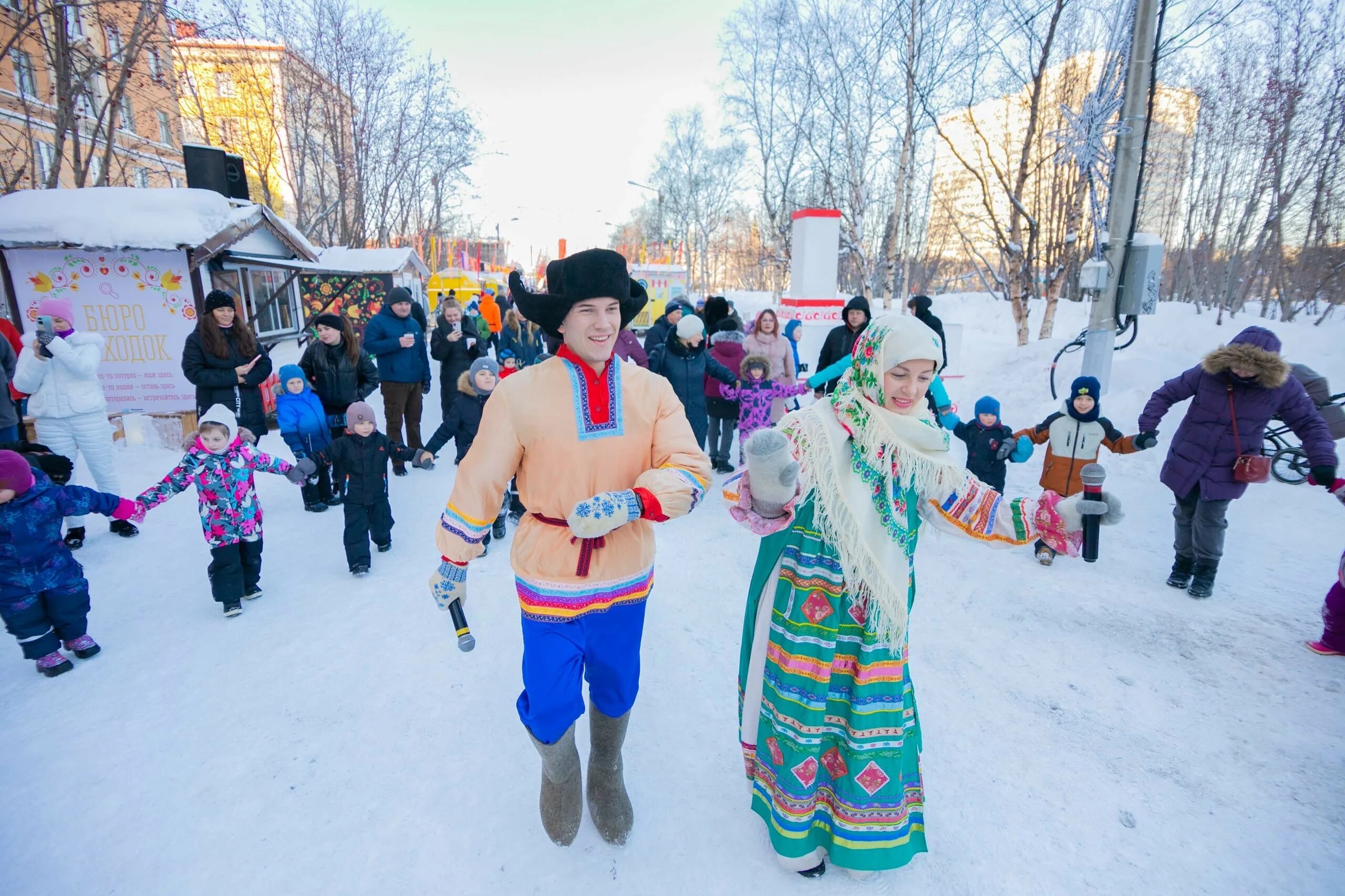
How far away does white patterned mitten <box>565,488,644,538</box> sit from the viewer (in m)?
1.86

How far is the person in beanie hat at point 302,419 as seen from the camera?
5.50 meters

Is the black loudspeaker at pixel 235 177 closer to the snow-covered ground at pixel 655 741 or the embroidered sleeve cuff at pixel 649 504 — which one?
the snow-covered ground at pixel 655 741

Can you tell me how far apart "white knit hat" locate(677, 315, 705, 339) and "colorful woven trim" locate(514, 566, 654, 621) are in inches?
174

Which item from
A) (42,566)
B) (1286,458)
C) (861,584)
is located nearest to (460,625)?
(861,584)

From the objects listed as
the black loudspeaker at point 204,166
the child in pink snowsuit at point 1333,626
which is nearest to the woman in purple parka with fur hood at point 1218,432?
the child in pink snowsuit at point 1333,626

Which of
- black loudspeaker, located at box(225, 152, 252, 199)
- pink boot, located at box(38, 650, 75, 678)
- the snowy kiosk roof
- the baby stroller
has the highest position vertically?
black loudspeaker, located at box(225, 152, 252, 199)

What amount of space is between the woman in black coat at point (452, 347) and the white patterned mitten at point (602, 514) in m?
5.68

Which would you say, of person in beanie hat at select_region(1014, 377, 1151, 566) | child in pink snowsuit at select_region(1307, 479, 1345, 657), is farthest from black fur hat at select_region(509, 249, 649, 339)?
child in pink snowsuit at select_region(1307, 479, 1345, 657)

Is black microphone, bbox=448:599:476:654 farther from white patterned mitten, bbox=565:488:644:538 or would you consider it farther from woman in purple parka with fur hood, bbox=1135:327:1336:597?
woman in purple parka with fur hood, bbox=1135:327:1336:597

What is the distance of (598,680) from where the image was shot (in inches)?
90.3

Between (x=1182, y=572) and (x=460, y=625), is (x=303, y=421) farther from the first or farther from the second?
(x=1182, y=572)

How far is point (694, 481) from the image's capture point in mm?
2068

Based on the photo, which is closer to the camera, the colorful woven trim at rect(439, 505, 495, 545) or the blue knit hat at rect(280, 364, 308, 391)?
the colorful woven trim at rect(439, 505, 495, 545)

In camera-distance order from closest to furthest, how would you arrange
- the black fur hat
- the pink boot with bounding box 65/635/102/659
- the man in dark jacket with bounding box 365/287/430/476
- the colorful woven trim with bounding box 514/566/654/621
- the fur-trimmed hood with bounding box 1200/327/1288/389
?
the black fur hat < the colorful woven trim with bounding box 514/566/654/621 < the pink boot with bounding box 65/635/102/659 < the fur-trimmed hood with bounding box 1200/327/1288/389 < the man in dark jacket with bounding box 365/287/430/476
